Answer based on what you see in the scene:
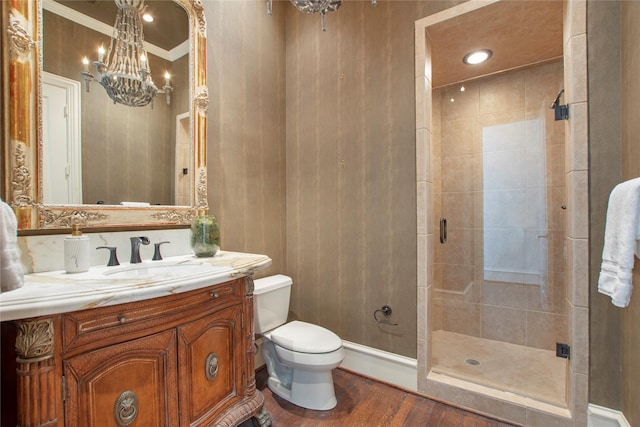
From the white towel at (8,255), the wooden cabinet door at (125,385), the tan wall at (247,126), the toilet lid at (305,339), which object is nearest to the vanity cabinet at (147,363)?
the wooden cabinet door at (125,385)

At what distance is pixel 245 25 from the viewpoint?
2055mm

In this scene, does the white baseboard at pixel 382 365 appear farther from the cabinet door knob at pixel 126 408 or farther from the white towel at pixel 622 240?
the cabinet door knob at pixel 126 408

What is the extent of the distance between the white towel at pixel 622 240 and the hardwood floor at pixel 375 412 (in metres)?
0.97

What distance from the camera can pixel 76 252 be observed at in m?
1.15

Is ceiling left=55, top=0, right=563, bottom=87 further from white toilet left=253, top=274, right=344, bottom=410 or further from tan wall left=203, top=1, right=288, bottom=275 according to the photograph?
white toilet left=253, top=274, right=344, bottom=410

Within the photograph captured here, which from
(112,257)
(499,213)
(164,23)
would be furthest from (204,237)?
(499,213)

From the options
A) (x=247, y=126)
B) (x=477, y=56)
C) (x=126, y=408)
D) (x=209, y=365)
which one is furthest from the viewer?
(x=477, y=56)

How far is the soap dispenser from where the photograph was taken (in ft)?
3.76

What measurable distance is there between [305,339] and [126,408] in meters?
0.94

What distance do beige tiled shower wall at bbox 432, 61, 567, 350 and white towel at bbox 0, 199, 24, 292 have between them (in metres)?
2.72

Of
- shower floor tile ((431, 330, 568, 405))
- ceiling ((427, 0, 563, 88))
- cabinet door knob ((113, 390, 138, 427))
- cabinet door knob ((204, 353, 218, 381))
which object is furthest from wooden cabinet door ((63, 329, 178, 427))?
ceiling ((427, 0, 563, 88))

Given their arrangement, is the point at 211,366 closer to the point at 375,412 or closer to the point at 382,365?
the point at 375,412

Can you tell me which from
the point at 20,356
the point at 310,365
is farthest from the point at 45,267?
the point at 310,365

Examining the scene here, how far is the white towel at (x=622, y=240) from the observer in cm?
107
